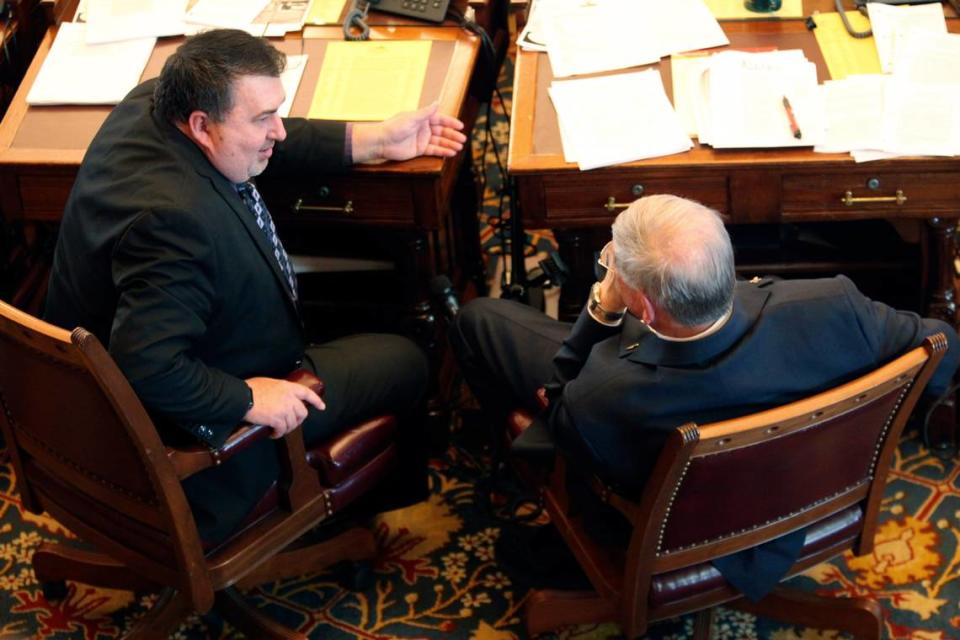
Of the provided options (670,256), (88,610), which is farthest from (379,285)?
(670,256)

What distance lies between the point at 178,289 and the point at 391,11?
1.05 meters

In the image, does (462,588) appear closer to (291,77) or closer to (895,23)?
(291,77)

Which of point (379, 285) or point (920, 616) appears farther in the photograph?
point (379, 285)

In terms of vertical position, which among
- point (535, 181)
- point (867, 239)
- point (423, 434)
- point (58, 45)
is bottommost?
point (423, 434)

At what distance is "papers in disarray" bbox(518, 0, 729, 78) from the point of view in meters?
2.58

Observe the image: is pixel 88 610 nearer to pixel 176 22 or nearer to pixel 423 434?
pixel 423 434

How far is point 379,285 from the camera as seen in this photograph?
9.77 ft

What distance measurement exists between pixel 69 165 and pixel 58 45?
40 centimetres

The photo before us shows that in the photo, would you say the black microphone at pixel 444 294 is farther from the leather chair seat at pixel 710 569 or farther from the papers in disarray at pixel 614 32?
the papers in disarray at pixel 614 32

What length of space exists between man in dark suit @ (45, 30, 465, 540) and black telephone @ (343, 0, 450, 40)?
53 cm

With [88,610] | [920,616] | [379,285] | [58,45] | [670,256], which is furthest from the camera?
[379,285]

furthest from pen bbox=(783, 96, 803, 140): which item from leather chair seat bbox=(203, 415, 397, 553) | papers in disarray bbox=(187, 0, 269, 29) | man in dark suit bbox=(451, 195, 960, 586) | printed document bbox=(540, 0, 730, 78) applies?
papers in disarray bbox=(187, 0, 269, 29)

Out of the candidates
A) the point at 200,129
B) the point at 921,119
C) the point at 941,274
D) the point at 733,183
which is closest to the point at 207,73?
the point at 200,129

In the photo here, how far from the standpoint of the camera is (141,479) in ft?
6.35
